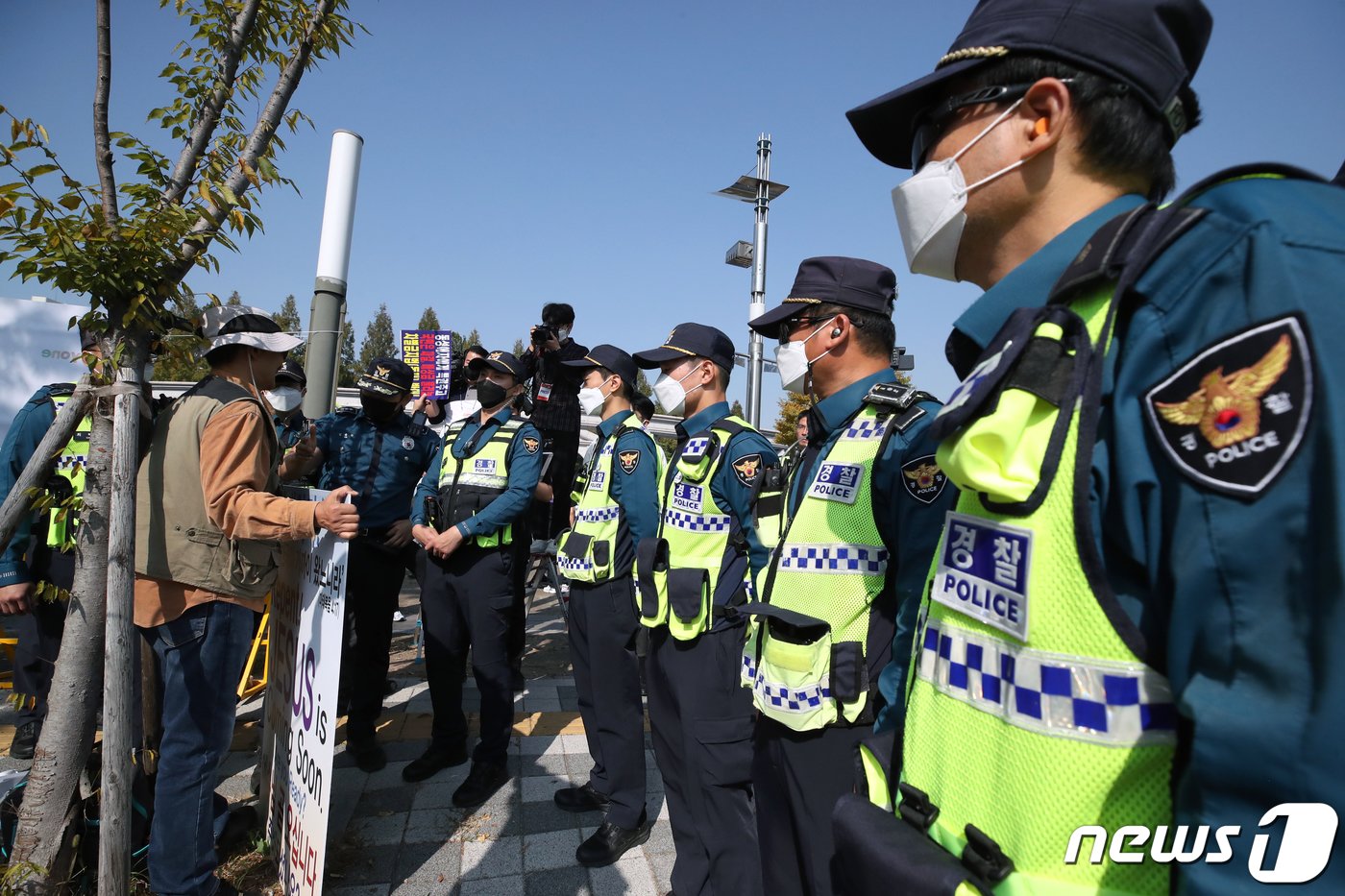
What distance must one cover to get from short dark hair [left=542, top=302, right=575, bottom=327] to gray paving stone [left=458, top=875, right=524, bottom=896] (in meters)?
4.80

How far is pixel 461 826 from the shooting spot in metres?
3.46

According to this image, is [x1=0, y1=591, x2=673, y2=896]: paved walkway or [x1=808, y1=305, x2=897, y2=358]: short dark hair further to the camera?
[x1=0, y1=591, x2=673, y2=896]: paved walkway

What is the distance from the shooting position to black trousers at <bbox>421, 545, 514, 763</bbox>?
3.88 metres

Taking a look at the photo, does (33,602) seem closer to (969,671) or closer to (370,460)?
(370,460)

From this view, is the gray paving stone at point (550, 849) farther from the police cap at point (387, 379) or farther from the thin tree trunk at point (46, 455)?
the police cap at point (387, 379)

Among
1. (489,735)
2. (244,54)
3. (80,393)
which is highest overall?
(244,54)

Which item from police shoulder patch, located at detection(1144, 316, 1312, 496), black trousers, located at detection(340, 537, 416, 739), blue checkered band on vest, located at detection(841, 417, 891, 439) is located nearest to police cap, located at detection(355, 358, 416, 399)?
black trousers, located at detection(340, 537, 416, 739)

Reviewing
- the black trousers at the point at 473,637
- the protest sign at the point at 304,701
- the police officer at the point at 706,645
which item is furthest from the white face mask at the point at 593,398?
the protest sign at the point at 304,701

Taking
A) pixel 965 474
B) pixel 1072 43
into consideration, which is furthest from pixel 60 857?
pixel 1072 43

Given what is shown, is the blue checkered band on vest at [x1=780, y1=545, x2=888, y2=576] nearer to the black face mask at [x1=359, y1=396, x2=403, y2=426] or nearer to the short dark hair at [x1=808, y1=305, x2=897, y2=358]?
the short dark hair at [x1=808, y1=305, x2=897, y2=358]

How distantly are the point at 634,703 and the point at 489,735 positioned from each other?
37.4 inches

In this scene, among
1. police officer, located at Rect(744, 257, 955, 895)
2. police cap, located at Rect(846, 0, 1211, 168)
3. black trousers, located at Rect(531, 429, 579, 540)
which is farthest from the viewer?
black trousers, located at Rect(531, 429, 579, 540)

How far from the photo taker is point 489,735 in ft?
12.7

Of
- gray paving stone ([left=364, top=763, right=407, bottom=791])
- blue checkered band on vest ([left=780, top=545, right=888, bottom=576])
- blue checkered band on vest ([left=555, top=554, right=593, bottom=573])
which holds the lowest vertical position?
gray paving stone ([left=364, top=763, right=407, bottom=791])
